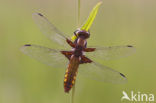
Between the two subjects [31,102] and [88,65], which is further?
[31,102]

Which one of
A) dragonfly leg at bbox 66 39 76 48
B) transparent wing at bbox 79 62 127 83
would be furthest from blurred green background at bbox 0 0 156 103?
dragonfly leg at bbox 66 39 76 48

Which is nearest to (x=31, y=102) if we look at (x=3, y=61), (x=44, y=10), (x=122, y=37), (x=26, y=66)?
(x=26, y=66)

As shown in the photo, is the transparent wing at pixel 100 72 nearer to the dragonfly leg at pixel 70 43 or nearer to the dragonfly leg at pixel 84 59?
the dragonfly leg at pixel 84 59

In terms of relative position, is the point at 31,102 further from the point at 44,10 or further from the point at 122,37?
the point at 44,10

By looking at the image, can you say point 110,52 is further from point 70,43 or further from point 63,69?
point 63,69

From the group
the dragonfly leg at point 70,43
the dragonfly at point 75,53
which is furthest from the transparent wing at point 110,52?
the dragonfly leg at point 70,43
